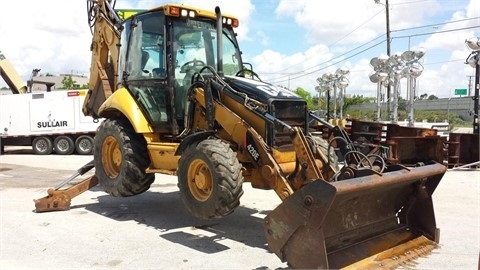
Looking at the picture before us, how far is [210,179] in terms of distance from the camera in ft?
18.6

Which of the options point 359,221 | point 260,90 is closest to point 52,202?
point 260,90

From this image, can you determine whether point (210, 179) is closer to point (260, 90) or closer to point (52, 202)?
point (260, 90)

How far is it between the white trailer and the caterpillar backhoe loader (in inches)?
473

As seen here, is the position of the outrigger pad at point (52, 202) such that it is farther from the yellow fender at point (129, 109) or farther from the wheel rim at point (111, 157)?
the yellow fender at point (129, 109)

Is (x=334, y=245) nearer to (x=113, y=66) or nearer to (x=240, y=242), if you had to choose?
(x=240, y=242)

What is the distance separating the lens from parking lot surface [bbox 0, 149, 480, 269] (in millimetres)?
Result: 5223

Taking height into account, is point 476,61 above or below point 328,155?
above

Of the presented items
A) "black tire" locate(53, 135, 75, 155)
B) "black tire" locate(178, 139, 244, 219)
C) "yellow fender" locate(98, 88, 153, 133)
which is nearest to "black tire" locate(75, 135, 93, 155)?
"black tire" locate(53, 135, 75, 155)

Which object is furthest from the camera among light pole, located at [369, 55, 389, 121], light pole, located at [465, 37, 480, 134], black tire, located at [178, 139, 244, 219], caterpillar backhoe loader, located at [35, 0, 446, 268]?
light pole, located at [369, 55, 389, 121]

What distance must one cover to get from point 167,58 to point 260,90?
1.51 meters

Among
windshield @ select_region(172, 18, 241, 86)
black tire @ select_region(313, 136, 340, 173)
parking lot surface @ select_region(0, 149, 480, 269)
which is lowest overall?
parking lot surface @ select_region(0, 149, 480, 269)

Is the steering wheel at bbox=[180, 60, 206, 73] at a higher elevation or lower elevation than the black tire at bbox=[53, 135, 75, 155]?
higher

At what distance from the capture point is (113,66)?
9.21 m

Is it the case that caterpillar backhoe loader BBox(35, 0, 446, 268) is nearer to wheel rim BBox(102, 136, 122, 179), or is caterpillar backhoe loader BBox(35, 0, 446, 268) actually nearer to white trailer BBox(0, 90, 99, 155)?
wheel rim BBox(102, 136, 122, 179)
